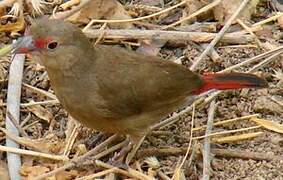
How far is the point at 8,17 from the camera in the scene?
16.3 ft

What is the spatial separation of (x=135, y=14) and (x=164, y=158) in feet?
3.74

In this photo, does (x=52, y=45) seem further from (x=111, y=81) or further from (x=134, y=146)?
(x=134, y=146)

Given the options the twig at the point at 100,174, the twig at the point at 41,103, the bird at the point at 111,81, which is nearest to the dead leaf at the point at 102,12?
the twig at the point at 41,103

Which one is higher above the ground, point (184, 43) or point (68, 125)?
point (184, 43)

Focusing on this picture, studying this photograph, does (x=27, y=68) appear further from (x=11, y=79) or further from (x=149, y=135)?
(x=149, y=135)

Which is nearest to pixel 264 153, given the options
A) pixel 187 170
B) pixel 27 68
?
pixel 187 170

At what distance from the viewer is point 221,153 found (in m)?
4.27

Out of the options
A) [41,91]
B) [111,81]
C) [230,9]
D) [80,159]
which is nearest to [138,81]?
[111,81]

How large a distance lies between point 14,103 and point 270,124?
54.0 inches

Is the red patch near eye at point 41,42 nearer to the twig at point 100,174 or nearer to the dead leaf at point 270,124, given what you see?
the twig at point 100,174

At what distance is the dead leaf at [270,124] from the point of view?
4.37m

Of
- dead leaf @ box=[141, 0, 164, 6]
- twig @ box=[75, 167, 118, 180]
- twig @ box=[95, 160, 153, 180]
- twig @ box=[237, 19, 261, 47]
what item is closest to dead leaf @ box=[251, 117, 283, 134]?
twig @ box=[237, 19, 261, 47]

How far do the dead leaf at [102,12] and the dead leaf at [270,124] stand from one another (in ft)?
3.42

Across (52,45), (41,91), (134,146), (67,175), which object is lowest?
(67,175)
